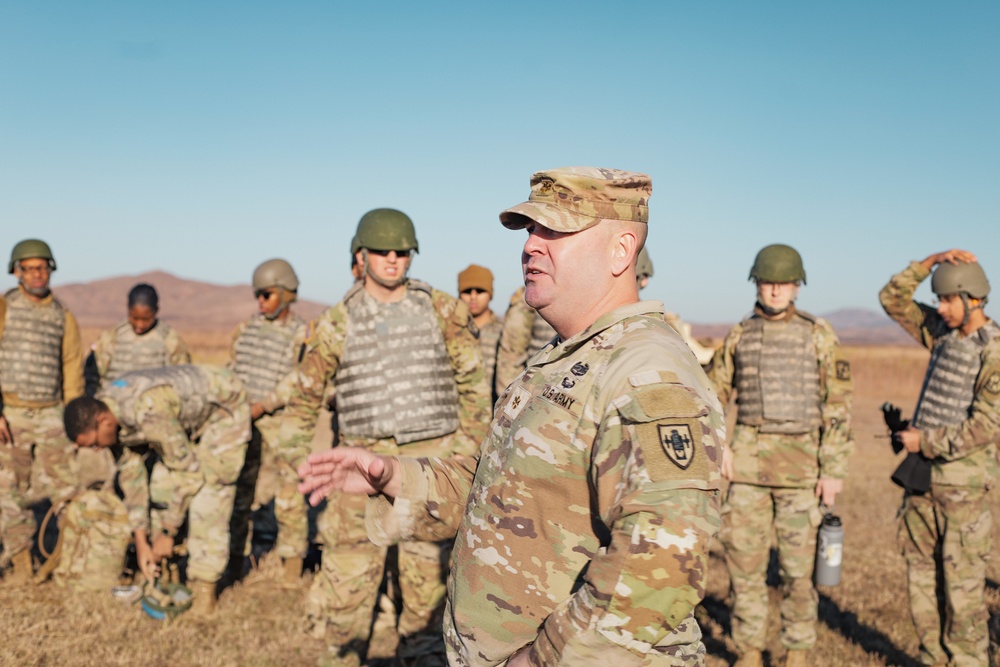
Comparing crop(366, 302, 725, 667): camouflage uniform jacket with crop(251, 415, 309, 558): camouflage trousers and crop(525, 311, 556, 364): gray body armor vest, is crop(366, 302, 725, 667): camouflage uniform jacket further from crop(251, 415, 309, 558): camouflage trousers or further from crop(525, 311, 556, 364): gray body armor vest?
crop(251, 415, 309, 558): camouflage trousers

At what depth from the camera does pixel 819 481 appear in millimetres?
5602

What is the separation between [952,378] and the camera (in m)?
5.37

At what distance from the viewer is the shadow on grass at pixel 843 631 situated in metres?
5.80

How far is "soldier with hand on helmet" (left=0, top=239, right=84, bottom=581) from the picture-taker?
23.9 feet

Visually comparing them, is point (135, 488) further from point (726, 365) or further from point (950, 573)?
point (950, 573)

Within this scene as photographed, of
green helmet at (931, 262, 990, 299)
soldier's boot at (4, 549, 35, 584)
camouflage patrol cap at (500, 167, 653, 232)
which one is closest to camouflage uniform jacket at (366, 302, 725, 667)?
camouflage patrol cap at (500, 167, 653, 232)

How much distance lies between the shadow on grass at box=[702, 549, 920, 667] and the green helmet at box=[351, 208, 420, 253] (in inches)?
145

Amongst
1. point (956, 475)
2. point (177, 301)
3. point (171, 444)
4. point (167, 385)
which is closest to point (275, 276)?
point (167, 385)

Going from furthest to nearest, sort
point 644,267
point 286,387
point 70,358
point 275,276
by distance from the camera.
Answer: point 275,276 < point 70,358 < point 644,267 < point 286,387

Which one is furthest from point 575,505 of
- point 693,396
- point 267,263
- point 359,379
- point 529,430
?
point 267,263

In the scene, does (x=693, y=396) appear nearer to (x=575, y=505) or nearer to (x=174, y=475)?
(x=575, y=505)

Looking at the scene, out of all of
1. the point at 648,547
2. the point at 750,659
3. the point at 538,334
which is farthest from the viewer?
the point at 538,334

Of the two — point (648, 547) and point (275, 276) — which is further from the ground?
point (275, 276)

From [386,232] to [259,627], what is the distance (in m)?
3.27
